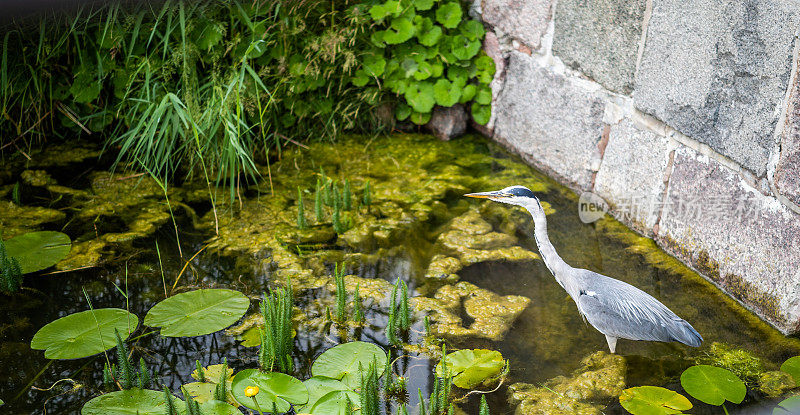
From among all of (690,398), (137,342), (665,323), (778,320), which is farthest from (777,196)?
(137,342)

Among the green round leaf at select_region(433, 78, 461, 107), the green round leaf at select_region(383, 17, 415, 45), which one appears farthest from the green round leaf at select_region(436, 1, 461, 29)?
the green round leaf at select_region(433, 78, 461, 107)

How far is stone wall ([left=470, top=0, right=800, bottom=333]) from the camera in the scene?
7.61ft

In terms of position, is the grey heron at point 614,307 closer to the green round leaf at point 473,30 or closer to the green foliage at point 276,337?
the green foliage at point 276,337

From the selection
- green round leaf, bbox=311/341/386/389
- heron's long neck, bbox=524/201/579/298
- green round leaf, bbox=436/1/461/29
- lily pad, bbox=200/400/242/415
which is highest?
green round leaf, bbox=436/1/461/29

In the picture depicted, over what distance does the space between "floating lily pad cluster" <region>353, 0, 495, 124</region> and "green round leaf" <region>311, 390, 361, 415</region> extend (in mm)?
1965

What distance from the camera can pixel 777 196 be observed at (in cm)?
236

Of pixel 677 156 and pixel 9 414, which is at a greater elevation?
pixel 677 156

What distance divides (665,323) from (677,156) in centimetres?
81

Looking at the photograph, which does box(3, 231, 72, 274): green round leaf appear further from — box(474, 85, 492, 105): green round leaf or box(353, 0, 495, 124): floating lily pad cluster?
box(474, 85, 492, 105): green round leaf

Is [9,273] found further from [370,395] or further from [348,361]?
[370,395]

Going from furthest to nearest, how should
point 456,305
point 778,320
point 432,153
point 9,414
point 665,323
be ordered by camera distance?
1. point 432,153
2. point 456,305
3. point 778,320
4. point 665,323
5. point 9,414

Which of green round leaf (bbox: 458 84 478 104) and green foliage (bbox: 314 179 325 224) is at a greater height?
green round leaf (bbox: 458 84 478 104)

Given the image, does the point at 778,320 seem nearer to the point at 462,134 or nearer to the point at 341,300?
the point at 341,300

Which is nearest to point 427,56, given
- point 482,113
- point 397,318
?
point 482,113
